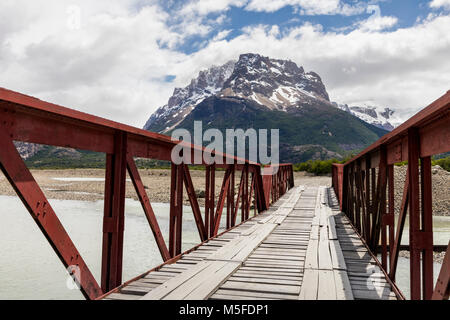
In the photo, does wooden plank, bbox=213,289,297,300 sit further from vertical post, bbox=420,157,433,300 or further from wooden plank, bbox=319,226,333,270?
vertical post, bbox=420,157,433,300

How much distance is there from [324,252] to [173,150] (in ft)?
9.92

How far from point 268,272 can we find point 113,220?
7.17ft

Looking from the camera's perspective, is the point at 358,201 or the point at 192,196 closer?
the point at 192,196

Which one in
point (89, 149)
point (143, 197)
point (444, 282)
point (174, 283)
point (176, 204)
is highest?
point (89, 149)

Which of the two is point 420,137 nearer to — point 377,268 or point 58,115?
point 377,268

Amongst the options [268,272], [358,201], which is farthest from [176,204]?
[358,201]

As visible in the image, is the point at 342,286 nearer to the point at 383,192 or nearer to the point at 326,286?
the point at 326,286

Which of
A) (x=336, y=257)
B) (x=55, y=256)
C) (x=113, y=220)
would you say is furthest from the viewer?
(x=55, y=256)

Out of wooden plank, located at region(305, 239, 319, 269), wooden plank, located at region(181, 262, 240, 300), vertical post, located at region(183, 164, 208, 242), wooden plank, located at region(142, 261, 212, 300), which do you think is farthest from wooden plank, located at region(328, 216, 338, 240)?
wooden plank, located at region(142, 261, 212, 300)

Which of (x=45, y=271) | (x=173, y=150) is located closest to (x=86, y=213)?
(x=45, y=271)

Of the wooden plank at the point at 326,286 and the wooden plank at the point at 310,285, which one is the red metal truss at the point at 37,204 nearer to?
the wooden plank at the point at 310,285

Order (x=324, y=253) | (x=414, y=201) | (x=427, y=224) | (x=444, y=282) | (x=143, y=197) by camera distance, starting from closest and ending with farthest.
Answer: (x=444, y=282), (x=427, y=224), (x=414, y=201), (x=143, y=197), (x=324, y=253)

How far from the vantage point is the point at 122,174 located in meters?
4.19

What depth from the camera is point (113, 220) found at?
13.4 feet
